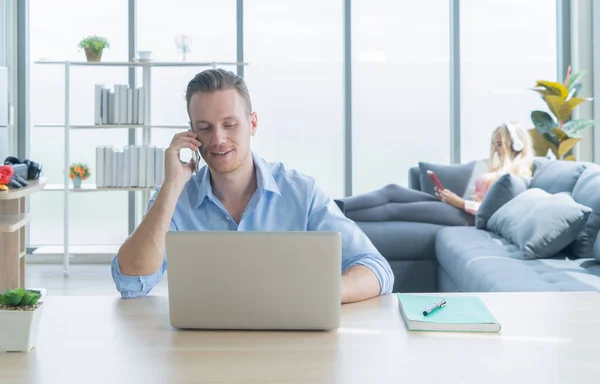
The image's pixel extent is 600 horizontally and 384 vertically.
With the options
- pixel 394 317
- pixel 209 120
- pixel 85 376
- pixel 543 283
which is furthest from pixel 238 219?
pixel 543 283

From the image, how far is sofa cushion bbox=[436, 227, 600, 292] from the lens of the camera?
3008 mm

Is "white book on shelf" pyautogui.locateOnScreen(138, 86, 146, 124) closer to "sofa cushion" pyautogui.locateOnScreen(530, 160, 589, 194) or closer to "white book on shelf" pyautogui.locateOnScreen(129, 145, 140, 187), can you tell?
"white book on shelf" pyautogui.locateOnScreen(129, 145, 140, 187)

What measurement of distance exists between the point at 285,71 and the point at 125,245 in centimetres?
475

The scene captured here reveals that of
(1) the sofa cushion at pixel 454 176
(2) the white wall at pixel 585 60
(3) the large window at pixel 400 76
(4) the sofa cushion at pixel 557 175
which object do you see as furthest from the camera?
(3) the large window at pixel 400 76

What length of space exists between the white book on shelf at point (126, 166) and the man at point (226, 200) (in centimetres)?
367

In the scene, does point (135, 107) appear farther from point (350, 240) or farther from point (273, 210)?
point (350, 240)

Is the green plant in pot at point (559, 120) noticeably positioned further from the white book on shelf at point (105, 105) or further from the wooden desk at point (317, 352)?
the wooden desk at point (317, 352)

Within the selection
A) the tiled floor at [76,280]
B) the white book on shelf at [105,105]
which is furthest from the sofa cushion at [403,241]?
the white book on shelf at [105,105]

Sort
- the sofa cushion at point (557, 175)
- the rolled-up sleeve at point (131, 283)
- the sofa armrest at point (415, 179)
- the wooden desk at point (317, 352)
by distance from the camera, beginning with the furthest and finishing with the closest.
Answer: the sofa armrest at point (415, 179), the sofa cushion at point (557, 175), the rolled-up sleeve at point (131, 283), the wooden desk at point (317, 352)

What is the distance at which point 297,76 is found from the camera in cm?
649

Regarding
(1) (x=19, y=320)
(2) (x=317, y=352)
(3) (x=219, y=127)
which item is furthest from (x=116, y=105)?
(2) (x=317, y=352)

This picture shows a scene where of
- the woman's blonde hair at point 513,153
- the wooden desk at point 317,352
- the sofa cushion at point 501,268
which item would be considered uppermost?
the woman's blonde hair at point 513,153

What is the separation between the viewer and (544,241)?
3598 millimetres

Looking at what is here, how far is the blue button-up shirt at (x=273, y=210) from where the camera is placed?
2.11 meters
